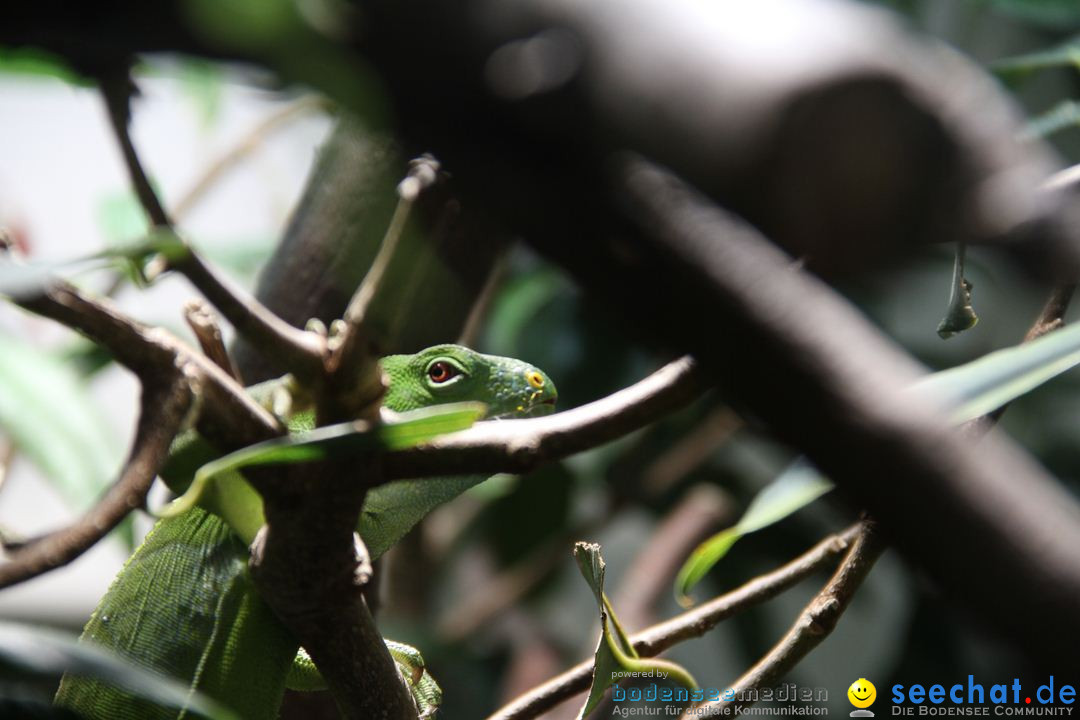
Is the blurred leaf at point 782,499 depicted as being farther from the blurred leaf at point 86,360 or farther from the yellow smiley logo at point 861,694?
the blurred leaf at point 86,360

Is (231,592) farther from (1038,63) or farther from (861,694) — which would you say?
(1038,63)

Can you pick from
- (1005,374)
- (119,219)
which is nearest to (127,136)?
(1005,374)

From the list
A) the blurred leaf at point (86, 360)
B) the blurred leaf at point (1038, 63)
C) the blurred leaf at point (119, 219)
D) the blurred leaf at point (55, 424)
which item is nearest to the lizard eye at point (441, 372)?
the blurred leaf at point (55, 424)

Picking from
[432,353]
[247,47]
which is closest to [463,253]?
[432,353]

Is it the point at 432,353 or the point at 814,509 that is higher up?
the point at 814,509

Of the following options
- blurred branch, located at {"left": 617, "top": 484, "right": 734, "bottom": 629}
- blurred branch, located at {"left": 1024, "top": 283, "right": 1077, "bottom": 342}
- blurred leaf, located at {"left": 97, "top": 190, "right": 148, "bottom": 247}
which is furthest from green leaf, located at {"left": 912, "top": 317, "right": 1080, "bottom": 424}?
blurred leaf, located at {"left": 97, "top": 190, "right": 148, "bottom": 247}

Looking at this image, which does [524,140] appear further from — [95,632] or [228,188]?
[228,188]
